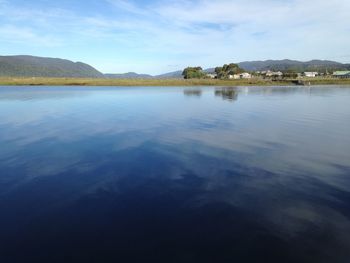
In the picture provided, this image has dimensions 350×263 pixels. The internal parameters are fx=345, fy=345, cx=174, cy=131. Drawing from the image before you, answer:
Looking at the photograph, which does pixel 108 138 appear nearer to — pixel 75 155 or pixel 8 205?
pixel 75 155

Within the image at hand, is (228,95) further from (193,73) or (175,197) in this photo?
(193,73)

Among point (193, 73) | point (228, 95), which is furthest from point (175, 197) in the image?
point (193, 73)

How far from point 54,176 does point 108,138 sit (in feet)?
30.0

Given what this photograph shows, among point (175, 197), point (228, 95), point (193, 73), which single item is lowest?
point (193, 73)

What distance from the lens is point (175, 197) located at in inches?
512

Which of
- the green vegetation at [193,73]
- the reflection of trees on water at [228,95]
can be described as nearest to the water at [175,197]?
the reflection of trees on water at [228,95]

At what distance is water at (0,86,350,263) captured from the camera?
9.34 metres

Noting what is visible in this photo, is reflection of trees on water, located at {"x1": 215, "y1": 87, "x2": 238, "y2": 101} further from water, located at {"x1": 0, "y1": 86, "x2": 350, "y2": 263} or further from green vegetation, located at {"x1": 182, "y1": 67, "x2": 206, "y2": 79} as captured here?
green vegetation, located at {"x1": 182, "y1": 67, "x2": 206, "y2": 79}

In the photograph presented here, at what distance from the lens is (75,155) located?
19422 mm

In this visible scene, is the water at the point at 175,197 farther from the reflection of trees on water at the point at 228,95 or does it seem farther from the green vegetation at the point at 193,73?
the green vegetation at the point at 193,73

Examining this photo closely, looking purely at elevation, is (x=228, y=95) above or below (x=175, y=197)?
below

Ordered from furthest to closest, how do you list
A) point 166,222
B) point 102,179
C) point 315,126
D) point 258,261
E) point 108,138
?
point 315,126 → point 108,138 → point 102,179 → point 166,222 → point 258,261

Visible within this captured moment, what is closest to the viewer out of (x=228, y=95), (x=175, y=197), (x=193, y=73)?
(x=175, y=197)

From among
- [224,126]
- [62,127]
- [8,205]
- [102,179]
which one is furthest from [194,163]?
[62,127]
